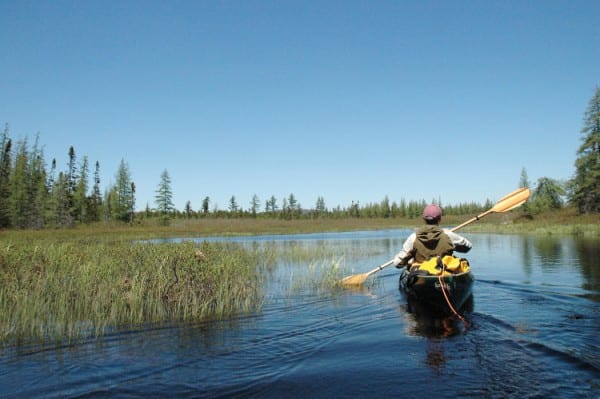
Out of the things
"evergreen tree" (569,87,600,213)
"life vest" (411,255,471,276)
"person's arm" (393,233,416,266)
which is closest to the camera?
"life vest" (411,255,471,276)

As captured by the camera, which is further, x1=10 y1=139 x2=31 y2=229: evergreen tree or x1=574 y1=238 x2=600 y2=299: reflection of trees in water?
x1=10 y1=139 x2=31 y2=229: evergreen tree

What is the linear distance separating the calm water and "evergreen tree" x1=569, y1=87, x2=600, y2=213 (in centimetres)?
4038

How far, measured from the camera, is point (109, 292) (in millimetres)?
8930

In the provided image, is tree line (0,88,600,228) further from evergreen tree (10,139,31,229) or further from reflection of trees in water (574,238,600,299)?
reflection of trees in water (574,238,600,299)

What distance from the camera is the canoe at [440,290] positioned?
307 inches

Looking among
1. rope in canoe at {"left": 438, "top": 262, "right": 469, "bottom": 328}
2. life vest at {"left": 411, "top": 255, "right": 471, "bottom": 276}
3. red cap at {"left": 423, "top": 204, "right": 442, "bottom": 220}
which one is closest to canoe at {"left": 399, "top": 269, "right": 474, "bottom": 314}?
rope in canoe at {"left": 438, "top": 262, "right": 469, "bottom": 328}

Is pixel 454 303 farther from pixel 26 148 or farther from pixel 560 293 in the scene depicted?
pixel 26 148

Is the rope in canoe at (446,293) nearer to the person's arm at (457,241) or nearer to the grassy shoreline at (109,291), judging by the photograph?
the person's arm at (457,241)

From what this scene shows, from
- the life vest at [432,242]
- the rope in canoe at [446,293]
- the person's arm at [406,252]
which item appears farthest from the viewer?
the person's arm at [406,252]

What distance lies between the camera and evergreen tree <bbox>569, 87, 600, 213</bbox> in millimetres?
42469

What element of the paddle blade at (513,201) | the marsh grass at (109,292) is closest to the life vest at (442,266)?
the marsh grass at (109,292)

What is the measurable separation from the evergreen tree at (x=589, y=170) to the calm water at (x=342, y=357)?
40.4 m

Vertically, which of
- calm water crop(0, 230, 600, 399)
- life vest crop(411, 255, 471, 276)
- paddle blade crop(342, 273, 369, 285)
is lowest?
calm water crop(0, 230, 600, 399)

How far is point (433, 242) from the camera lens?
28.5ft
